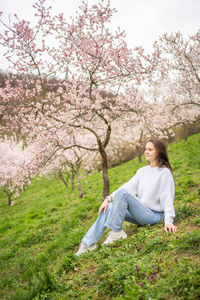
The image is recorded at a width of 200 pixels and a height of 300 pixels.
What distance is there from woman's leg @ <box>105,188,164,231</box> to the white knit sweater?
0.12 metres

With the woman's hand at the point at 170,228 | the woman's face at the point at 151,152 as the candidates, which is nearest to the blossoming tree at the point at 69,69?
the woman's face at the point at 151,152

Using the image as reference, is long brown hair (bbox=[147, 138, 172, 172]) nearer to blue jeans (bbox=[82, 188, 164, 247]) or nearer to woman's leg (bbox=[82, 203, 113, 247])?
blue jeans (bbox=[82, 188, 164, 247])

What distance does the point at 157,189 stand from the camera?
372 cm

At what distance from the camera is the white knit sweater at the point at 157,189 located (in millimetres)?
3506

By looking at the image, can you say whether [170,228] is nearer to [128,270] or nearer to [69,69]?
[128,270]

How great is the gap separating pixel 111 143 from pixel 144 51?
18.2 meters

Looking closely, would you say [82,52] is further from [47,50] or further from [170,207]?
[170,207]

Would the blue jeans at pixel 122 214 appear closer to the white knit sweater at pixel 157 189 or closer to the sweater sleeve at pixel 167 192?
the white knit sweater at pixel 157 189

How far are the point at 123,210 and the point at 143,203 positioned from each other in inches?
17.5

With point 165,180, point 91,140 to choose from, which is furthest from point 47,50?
point 91,140

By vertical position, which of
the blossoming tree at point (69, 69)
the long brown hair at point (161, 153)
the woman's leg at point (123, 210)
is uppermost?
the blossoming tree at point (69, 69)

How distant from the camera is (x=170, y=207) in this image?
3402 millimetres

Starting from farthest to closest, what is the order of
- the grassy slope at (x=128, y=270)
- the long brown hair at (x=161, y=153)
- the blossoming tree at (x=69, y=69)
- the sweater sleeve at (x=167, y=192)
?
the blossoming tree at (x=69, y=69) < the long brown hair at (x=161, y=153) < the sweater sleeve at (x=167, y=192) < the grassy slope at (x=128, y=270)

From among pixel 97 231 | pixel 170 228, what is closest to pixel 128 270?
pixel 170 228
